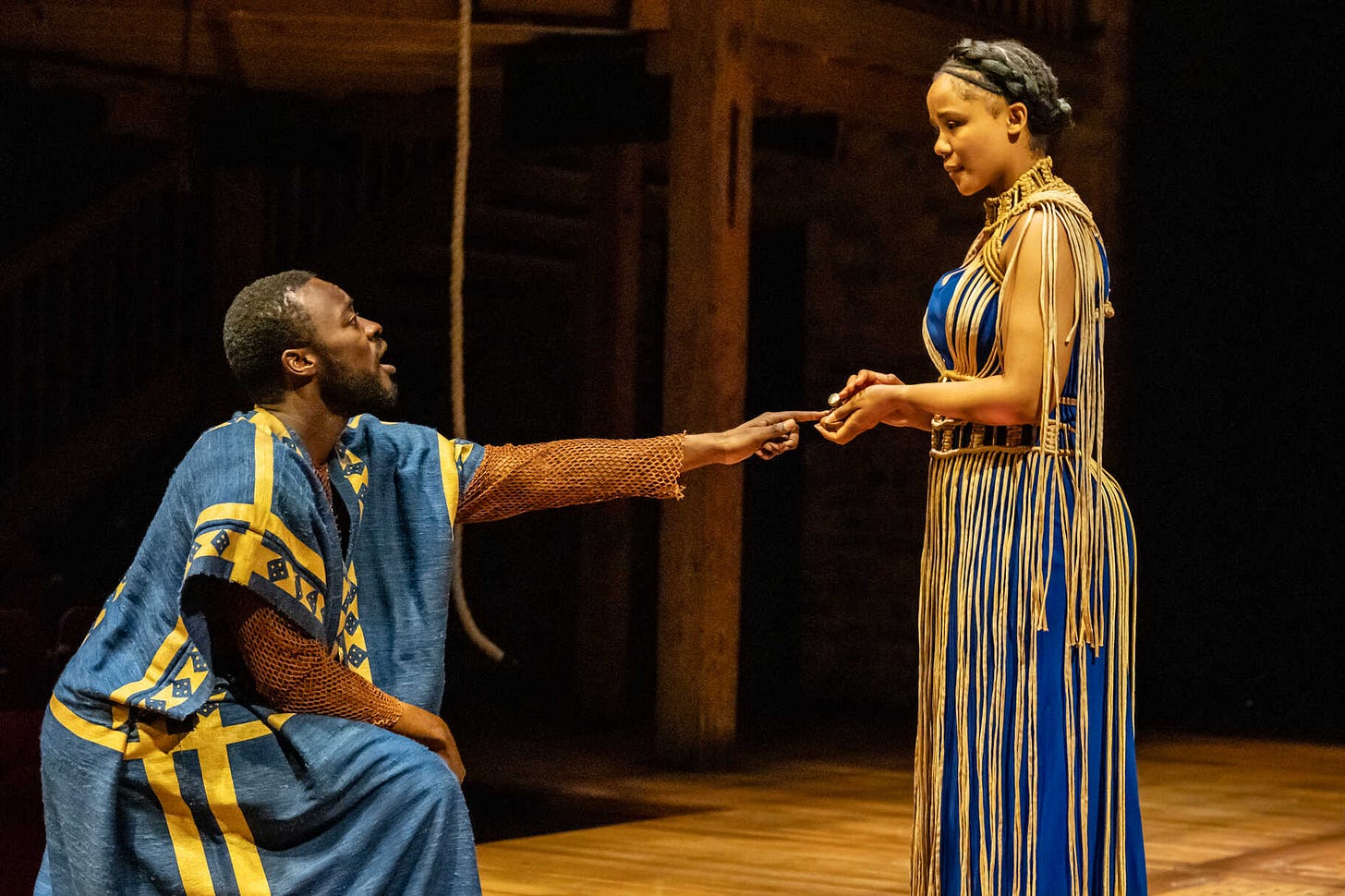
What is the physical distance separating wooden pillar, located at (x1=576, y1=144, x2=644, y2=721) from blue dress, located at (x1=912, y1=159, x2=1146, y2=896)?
4.98 metres

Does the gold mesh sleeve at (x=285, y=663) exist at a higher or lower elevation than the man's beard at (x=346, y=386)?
lower

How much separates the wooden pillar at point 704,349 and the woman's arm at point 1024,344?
11.9 ft

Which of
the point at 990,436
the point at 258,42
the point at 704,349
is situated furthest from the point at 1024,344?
the point at 258,42

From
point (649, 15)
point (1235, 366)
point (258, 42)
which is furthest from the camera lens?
point (1235, 366)

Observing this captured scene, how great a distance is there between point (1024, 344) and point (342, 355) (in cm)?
98

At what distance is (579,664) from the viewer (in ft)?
26.4

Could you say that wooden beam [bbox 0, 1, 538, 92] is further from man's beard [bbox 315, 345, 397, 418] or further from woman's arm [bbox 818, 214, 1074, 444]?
woman's arm [bbox 818, 214, 1074, 444]

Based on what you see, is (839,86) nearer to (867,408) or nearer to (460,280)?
(460,280)

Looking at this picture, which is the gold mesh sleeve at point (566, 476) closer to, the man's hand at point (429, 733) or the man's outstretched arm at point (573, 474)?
the man's outstretched arm at point (573, 474)

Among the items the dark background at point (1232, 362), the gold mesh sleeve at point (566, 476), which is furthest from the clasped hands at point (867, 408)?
the dark background at point (1232, 362)

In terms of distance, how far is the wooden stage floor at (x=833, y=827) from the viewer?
448 centimetres

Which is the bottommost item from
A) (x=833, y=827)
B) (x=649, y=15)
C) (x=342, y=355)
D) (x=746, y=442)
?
(x=833, y=827)

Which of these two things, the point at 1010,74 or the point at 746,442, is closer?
the point at 1010,74

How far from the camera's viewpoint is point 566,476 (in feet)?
9.78
